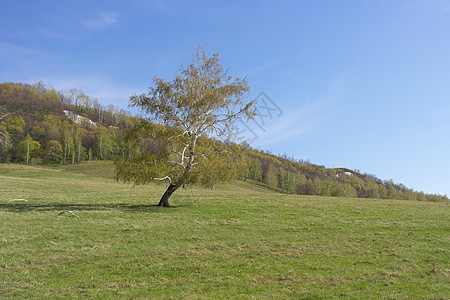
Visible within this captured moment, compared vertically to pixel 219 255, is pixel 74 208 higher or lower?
lower

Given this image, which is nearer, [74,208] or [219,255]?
[219,255]

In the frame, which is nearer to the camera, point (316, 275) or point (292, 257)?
point (316, 275)

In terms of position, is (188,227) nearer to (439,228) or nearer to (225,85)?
(225,85)

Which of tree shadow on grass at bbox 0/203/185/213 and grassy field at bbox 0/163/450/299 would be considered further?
tree shadow on grass at bbox 0/203/185/213

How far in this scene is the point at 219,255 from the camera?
12.1 m

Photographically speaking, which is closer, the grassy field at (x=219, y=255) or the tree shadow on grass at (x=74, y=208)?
the grassy field at (x=219, y=255)

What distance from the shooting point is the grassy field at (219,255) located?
28.5ft

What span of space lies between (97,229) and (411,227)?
58.4 ft

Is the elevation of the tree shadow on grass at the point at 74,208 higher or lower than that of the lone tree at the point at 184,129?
lower

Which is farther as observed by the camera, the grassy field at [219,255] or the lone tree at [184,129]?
the lone tree at [184,129]

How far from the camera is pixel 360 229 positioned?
58.2ft

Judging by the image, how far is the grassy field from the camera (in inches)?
342

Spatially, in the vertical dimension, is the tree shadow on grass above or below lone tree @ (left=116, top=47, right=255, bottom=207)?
below

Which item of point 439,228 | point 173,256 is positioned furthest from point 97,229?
point 439,228
